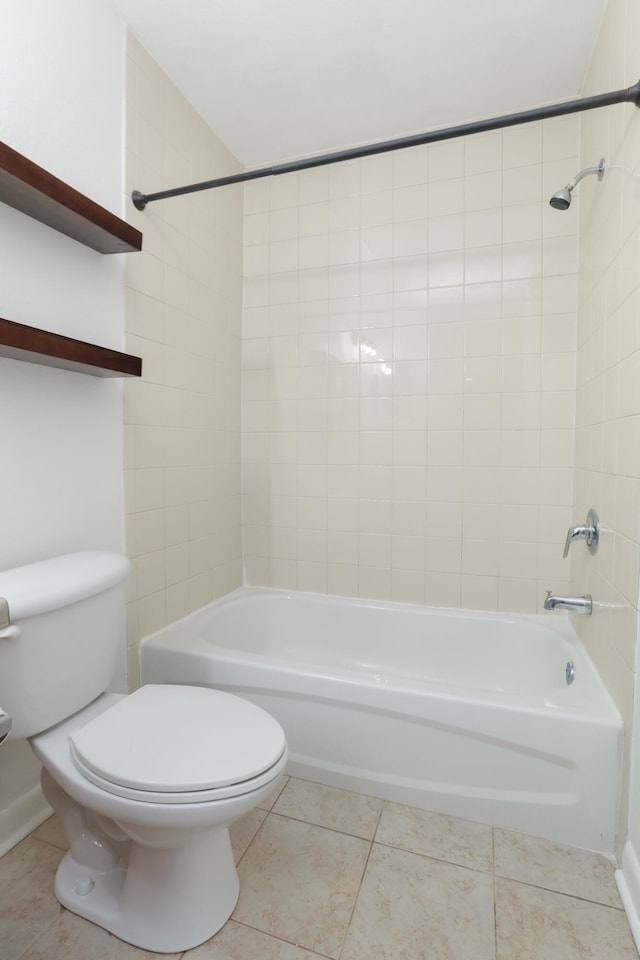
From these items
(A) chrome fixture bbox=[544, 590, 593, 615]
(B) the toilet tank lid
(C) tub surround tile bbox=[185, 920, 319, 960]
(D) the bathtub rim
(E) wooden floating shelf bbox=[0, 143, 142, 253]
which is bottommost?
(C) tub surround tile bbox=[185, 920, 319, 960]

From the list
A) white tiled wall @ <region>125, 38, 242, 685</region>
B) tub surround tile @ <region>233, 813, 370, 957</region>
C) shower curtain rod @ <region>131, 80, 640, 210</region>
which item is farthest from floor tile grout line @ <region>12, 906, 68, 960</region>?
shower curtain rod @ <region>131, 80, 640, 210</region>

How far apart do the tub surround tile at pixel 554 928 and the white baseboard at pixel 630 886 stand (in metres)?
0.02

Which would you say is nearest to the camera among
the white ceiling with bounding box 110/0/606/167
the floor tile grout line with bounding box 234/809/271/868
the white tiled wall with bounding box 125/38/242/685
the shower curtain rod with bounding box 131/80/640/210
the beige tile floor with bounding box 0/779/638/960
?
the beige tile floor with bounding box 0/779/638/960

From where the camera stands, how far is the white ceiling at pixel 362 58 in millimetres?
1504

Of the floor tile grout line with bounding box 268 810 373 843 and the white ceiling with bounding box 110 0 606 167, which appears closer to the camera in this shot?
the floor tile grout line with bounding box 268 810 373 843

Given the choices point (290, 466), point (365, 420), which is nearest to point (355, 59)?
point (365, 420)

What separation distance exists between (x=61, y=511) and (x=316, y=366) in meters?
1.28

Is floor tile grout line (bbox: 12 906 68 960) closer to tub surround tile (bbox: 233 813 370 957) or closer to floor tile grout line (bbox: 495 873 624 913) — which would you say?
tub surround tile (bbox: 233 813 370 957)

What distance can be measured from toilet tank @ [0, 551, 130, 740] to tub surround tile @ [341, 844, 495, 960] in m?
0.86

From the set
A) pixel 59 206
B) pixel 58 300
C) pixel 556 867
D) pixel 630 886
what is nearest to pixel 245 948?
pixel 556 867

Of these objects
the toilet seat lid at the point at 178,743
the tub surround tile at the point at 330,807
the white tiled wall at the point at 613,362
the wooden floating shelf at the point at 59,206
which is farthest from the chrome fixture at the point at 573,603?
the wooden floating shelf at the point at 59,206

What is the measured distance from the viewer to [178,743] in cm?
106

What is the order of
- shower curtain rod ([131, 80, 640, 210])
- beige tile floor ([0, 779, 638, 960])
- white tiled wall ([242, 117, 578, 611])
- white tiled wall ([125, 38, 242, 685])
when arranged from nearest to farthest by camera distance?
beige tile floor ([0, 779, 638, 960])
shower curtain rod ([131, 80, 640, 210])
white tiled wall ([125, 38, 242, 685])
white tiled wall ([242, 117, 578, 611])

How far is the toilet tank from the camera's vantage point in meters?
1.06
